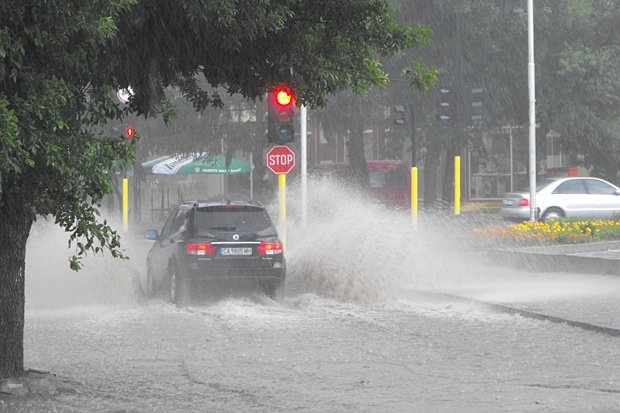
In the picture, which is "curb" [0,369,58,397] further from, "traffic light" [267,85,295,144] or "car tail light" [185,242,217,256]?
"traffic light" [267,85,295,144]

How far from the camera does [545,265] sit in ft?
75.6

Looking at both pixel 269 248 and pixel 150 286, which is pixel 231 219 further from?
pixel 150 286

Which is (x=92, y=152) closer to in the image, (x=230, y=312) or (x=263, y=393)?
(x=263, y=393)

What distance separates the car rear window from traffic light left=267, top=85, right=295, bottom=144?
7.36 ft

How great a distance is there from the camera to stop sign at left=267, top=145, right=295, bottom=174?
22969mm

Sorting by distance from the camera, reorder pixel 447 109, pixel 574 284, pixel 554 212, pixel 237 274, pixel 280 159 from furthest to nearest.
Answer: pixel 554 212 < pixel 447 109 < pixel 280 159 < pixel 574 284 < pixel 237 274

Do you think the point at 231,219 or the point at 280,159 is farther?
the point at 280,159

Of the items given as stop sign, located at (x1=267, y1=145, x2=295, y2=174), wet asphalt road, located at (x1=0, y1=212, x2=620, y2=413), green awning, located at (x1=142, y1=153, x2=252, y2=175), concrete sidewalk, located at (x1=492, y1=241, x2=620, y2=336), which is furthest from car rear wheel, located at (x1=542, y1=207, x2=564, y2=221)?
green awning, located at (x1=142, y1=153, x2=252, y2=175)

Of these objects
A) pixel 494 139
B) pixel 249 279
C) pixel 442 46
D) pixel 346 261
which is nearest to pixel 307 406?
pixel 249 279

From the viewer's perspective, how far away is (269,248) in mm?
17656

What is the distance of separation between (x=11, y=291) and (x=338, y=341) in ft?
14.8

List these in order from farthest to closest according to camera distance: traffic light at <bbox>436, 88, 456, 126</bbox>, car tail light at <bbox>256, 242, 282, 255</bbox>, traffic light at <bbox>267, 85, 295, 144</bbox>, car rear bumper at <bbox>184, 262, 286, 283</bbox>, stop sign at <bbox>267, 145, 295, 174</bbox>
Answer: traffic light at <bbox>436, 88, 456, 126</bbox>
stop sign at <bbox>267, 145, 295, 174</bbox>
traffic light at <bbox>267, 85, 295, 144</bbox>
car tail light at <bbox>256, 242, 282, 255</bbox>
car rear bumper at <bbox>184, 262, 286, 283</bbox>

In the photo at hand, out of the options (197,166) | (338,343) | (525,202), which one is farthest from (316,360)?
(197,166)

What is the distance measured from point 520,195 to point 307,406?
27.0m
